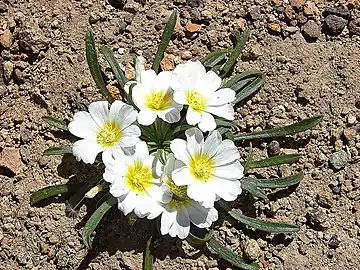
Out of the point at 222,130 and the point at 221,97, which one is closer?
the point at 221,97

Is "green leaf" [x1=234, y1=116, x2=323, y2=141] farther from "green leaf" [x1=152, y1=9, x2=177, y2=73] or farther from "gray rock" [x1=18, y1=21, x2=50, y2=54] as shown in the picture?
"gray rock" [x1=18, y1=21, x2=50, y2=54]

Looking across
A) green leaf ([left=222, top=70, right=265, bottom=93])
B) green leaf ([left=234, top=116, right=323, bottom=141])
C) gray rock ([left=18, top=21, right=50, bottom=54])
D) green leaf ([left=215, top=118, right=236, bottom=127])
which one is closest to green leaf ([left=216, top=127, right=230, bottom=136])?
green leaf ([left=215, top=118, right=236, bottom=127])

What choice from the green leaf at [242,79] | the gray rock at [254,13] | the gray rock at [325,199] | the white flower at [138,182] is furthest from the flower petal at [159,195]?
the gray rock at [254,13]

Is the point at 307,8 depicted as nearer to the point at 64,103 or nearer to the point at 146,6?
the point at 146,6

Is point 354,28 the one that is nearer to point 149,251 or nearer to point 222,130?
point 222,130

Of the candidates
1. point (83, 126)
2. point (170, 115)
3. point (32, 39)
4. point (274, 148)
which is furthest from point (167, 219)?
point (32, 39)

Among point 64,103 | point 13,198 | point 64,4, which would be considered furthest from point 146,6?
point 13,198

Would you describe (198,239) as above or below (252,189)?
below
